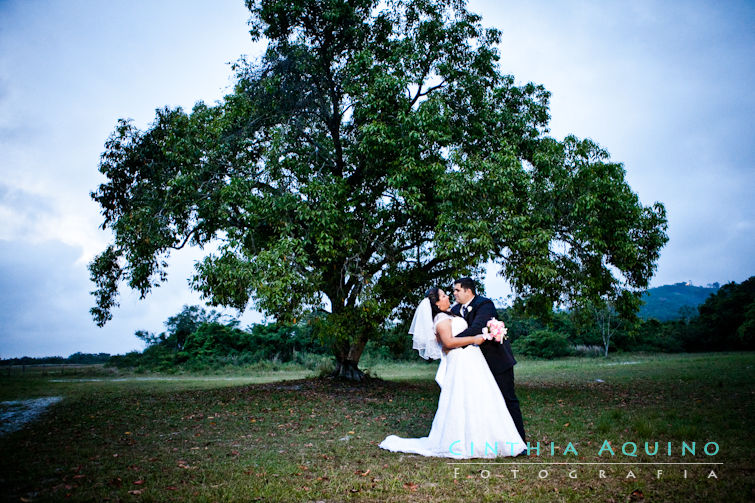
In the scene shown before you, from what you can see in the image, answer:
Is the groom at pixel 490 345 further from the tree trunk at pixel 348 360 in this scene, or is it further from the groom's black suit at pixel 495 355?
the tree trunk at pixel 348 360

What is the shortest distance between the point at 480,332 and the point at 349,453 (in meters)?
2.70

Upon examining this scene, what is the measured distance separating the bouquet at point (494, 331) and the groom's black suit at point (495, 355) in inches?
2.5

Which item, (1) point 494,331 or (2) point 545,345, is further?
(2) point 545,345

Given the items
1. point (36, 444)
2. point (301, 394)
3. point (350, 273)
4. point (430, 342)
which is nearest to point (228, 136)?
point (350, 273)

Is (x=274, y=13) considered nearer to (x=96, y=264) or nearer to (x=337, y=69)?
(x=337, y=69)

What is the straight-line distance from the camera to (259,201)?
43.5ft

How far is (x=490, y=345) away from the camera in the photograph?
22.7 ft

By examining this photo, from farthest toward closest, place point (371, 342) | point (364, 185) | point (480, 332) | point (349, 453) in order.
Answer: point (371, 342), point (364, 185), point (349, 453), point (480, 332)

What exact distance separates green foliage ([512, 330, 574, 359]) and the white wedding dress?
36425 mm

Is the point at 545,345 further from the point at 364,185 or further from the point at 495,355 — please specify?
the point at 495,355

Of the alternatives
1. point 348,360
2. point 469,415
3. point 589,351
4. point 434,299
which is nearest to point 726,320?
point 589,351

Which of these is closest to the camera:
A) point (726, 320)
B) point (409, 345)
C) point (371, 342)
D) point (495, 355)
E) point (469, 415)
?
point (469, 415)

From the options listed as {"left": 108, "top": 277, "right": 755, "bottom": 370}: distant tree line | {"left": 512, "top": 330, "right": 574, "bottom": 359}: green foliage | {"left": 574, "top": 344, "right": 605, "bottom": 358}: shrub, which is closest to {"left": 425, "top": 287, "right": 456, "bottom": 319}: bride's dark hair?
{"left": 108, "top": 277, "right": 755, "bottom": 370}: distant tree line

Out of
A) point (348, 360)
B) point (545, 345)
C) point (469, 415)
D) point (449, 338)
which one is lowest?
point (545, 345)
